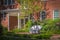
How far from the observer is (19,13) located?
34.4 m

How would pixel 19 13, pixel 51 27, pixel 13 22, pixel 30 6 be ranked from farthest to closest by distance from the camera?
pixel 13 22 → pixel 19 13 → pixel 30 6 → pixel 51 27

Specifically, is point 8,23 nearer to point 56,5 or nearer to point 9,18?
point 9,18

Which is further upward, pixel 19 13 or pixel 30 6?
pixel 30 6

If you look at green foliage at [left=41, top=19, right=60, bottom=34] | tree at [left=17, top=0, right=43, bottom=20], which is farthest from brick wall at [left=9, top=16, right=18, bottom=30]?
green foliage at [left=41, top=19, right=60, bottom=34]

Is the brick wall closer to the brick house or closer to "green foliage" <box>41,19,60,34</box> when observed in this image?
the brick house

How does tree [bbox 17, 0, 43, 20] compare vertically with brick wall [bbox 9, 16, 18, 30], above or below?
above

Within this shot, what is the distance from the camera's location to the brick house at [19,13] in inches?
1318

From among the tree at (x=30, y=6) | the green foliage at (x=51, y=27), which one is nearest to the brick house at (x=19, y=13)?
the tree at (x=30, y=6)

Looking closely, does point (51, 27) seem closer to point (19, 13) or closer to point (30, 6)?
point (30, 6)

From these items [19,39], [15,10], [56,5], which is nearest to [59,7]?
[56,5]

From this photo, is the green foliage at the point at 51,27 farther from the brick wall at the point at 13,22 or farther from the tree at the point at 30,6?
the brick wall at the point at 13,22

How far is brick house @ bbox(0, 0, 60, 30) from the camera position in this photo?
33.5 meters

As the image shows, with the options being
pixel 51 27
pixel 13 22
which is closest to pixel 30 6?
pixel 51 27

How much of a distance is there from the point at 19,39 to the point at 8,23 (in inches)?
845
